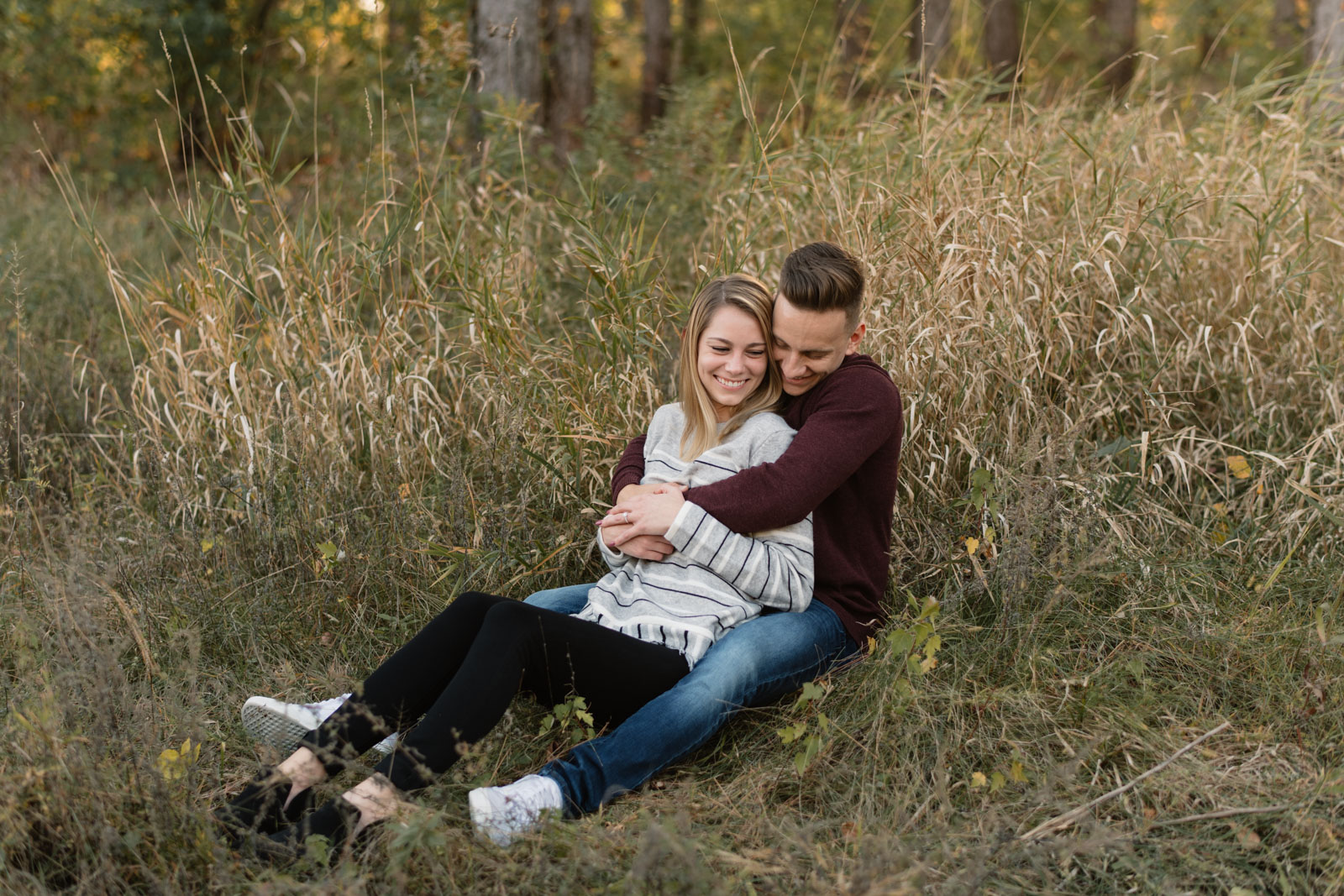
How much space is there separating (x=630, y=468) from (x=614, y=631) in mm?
601

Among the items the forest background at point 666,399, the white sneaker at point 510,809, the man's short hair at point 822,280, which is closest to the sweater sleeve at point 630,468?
the forest background at point 666,399

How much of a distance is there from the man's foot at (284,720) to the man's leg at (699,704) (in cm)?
45

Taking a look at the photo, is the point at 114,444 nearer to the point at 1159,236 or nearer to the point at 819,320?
the point at 819,320

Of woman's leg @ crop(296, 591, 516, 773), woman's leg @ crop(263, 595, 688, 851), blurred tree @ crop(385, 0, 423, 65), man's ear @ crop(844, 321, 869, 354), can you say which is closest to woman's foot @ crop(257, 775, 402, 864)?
woman's leg @ crop(263, 595, 688, 851)

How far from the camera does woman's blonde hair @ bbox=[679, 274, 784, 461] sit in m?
2.56

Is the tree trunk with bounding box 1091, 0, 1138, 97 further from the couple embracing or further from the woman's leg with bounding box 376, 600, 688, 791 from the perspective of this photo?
the woman's leg with bounding box 376, 600, 688, 791

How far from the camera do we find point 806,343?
8.20 ft

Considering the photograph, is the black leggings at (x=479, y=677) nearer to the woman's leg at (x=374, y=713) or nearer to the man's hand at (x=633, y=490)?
the woman's leg at (x=374, y=713)

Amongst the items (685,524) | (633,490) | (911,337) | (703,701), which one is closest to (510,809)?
(703,701)

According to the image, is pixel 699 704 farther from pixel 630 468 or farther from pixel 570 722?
pixel 630 468

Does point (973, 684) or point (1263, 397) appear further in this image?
point (1263, 397)

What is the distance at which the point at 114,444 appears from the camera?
3.91 m

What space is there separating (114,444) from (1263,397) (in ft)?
13.4

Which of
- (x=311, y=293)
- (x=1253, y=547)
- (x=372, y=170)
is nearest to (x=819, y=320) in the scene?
(x=1253, y=547)
